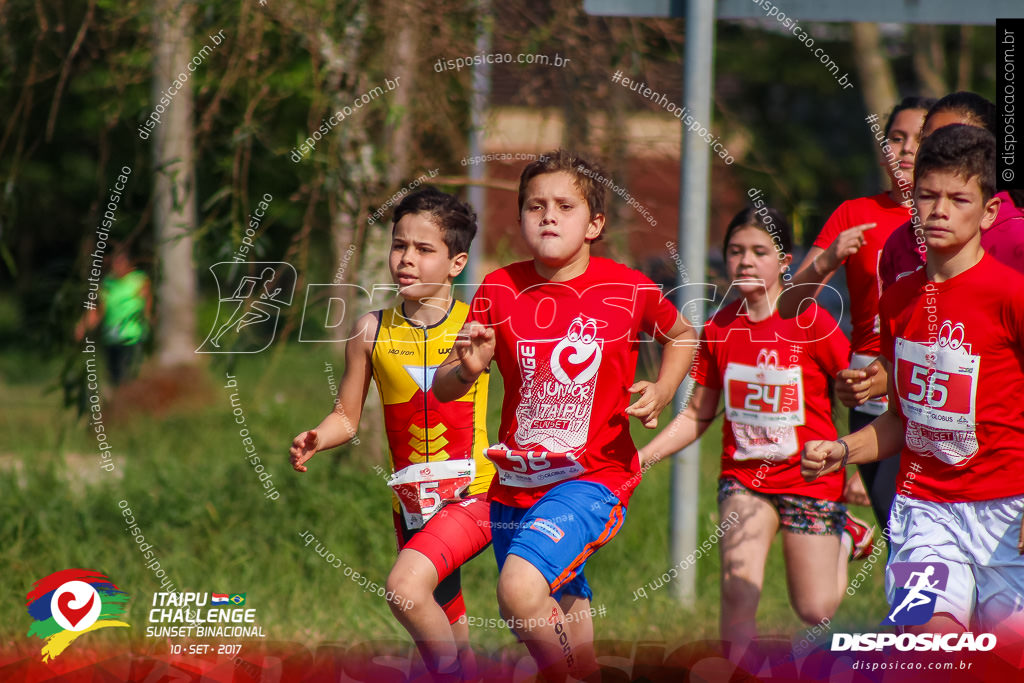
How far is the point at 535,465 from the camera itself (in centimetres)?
341

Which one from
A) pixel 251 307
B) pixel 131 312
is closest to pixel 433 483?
pixel 251 307

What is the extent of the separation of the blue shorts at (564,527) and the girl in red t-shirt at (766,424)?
0.62 meters

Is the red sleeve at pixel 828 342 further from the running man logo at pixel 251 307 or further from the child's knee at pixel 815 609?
the running man logo at pixel 251 307

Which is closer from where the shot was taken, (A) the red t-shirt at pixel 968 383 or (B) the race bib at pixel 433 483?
(A) the red t-shirt at pixel 968 383

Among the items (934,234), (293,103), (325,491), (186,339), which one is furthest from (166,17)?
(186,339)

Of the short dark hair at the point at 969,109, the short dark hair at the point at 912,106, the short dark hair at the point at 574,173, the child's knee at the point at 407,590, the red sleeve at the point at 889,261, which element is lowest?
the child's knee at the point at 407,590

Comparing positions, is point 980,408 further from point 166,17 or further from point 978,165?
point 166,17

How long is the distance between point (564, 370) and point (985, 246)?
4.46ft

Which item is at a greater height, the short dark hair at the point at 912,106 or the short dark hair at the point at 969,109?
the short dark hair at the point at 912,106

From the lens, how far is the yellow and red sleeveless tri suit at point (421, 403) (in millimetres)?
3715

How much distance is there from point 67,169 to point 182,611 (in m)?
17.5

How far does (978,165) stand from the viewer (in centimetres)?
314

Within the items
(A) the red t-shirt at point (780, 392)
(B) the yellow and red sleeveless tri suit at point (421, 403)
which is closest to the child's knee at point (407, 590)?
(B) the yellow and red sleeveless tri suit at point (421, 403)

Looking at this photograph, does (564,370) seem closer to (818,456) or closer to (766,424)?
(818,456)
